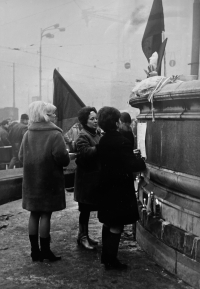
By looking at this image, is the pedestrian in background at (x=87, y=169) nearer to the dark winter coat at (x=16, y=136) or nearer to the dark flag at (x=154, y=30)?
the dark flag at (x=154, y=30)

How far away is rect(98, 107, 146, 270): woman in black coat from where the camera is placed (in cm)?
363

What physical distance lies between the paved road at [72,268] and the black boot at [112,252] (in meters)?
0.08

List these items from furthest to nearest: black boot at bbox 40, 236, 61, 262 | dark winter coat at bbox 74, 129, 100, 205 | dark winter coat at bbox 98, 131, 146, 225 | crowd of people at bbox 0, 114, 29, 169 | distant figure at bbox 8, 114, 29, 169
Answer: distant figure at bbox 8, 114, 29, 169 < crowd of people at bbox 0, 114, 29, 169 < dark winter coat at bbox 74, 129, 100, 205 < black boot at bbox 40, 236, 61, 262 < dark winter coat at bbox 98, 131, 146, 225

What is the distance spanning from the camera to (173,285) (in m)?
3.40

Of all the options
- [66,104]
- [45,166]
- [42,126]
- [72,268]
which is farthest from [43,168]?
[66,104]

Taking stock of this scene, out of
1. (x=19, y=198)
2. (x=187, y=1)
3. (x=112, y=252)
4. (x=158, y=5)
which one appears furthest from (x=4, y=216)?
(x=187, y=1)

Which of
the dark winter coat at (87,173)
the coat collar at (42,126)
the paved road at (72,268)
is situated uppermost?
the coat collar at (42,126)

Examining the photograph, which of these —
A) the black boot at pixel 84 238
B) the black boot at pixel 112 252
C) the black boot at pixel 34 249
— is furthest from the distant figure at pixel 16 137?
the black boot at pixel 112 252

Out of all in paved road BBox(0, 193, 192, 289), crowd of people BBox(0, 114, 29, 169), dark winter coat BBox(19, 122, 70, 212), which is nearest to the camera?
paved road BBox(0, 193, 192, 289)

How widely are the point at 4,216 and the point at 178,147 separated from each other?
3.50 metres

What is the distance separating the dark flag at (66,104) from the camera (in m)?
5.46

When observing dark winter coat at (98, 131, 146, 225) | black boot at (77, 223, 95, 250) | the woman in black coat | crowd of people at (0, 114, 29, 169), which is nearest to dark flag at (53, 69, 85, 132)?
black boot at (77, 223, 95, 250)

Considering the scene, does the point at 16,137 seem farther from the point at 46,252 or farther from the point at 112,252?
the point at 112,252

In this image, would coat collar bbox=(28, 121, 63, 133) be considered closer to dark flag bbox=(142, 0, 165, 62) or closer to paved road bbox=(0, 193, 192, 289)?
paved road bbox=(0, 193, 192, 289)
